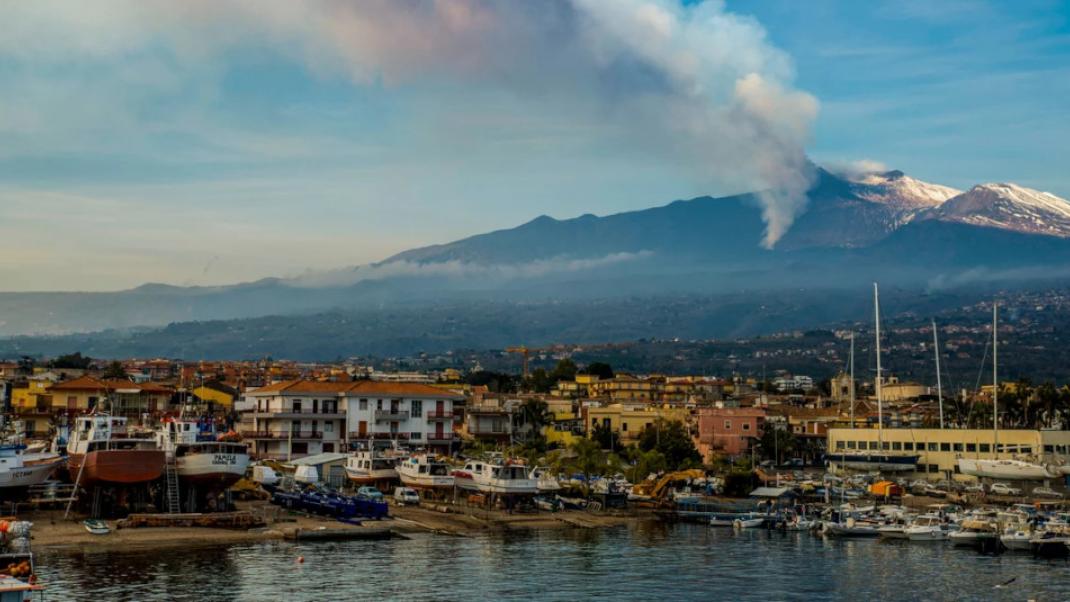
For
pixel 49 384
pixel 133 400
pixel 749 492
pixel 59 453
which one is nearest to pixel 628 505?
pixel 749 492

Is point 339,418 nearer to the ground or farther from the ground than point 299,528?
farther from the ground

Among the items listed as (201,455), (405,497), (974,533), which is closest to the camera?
(201,455)

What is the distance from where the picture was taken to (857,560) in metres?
55.9

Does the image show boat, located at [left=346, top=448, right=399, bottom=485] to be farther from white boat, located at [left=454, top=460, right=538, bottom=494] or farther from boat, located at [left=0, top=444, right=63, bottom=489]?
boat, located at [left=0, top=444, right=63, bottom=489]

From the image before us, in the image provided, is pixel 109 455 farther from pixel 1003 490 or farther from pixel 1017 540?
pixel 1003 490

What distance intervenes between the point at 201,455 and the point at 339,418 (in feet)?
94.7

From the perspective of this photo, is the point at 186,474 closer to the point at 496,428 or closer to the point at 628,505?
the point at 628,505

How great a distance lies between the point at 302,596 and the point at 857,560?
2649 cm

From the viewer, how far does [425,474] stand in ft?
229

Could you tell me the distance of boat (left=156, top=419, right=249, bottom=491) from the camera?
55969mm

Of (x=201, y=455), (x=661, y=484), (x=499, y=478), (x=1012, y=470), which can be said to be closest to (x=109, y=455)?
(x=201, y=455)

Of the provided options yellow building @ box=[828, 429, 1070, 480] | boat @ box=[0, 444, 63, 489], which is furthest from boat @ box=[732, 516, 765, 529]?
boat @ box=[0, 444, 63, 489]

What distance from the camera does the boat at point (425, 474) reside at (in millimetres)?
69750

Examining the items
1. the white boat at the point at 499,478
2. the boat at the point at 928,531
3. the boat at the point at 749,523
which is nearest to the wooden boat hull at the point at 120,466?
the white boat at the point at 499,478
